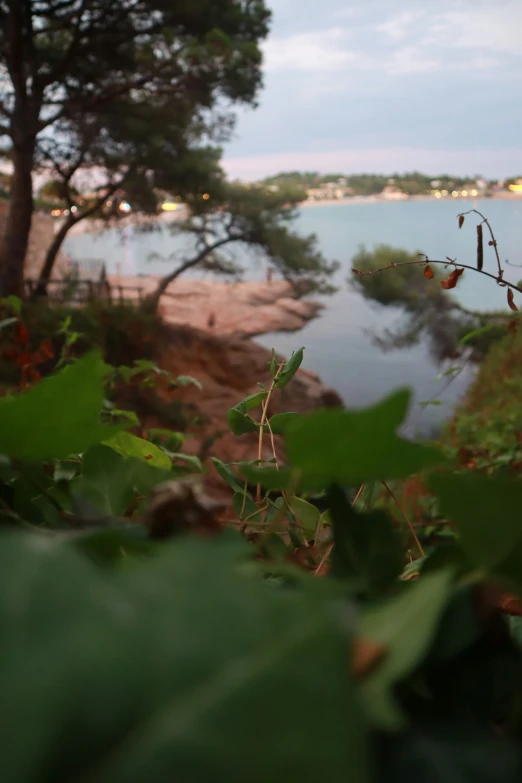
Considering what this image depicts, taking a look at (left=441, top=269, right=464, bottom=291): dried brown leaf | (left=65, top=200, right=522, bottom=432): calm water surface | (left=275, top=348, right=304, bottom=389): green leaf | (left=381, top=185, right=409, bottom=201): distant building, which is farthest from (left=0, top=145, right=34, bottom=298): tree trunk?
(left=275, top=348, right=304, bottom=389): green leaf

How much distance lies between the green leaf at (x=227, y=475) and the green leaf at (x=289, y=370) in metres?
0.05

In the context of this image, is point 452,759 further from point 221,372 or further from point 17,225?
point 221,372

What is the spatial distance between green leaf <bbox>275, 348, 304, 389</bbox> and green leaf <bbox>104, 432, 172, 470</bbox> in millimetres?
67

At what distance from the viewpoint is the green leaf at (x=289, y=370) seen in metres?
0.27

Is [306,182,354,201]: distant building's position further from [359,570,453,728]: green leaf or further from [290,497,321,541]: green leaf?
[359,570,453,728]: green leaf

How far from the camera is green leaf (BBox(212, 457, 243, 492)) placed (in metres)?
0.23

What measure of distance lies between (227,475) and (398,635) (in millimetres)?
161

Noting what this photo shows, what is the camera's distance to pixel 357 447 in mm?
109

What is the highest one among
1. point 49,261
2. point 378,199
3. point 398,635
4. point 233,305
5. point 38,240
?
point 378,199

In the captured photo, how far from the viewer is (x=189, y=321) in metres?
5.19

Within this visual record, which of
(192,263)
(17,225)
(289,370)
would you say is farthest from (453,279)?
(192,263)

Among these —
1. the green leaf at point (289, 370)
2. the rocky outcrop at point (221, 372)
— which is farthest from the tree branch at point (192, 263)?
the green leaf at point (289, 370)

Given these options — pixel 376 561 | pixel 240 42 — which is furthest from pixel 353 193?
pixel 376 561

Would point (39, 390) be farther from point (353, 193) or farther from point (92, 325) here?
point (353, 193)
